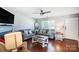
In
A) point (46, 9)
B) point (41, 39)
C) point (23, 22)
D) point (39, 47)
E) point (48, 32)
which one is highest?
point (46, 9)

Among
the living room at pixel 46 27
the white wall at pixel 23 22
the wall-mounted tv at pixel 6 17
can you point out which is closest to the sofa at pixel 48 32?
the living room at pixel 46 27

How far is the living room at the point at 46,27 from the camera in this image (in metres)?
1.35

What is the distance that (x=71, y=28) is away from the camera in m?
1.38

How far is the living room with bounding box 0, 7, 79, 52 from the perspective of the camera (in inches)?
53.1

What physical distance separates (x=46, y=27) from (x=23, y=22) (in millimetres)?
392

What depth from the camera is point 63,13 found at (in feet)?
4.46

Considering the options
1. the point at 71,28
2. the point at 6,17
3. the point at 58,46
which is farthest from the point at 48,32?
the point at 6,17

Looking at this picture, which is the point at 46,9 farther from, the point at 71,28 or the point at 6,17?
the point at 6,17

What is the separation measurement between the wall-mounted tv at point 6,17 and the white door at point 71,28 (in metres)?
0.88

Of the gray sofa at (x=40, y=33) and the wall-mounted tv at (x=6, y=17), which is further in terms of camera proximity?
the gray sofa at (x=40, y=33)

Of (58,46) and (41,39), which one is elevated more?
(41,39)

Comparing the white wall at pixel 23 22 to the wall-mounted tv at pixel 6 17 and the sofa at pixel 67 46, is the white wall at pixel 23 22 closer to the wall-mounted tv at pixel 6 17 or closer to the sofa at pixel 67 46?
the wall-mounted tv at pixel 6 17

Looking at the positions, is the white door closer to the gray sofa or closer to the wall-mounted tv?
the gray sofa
